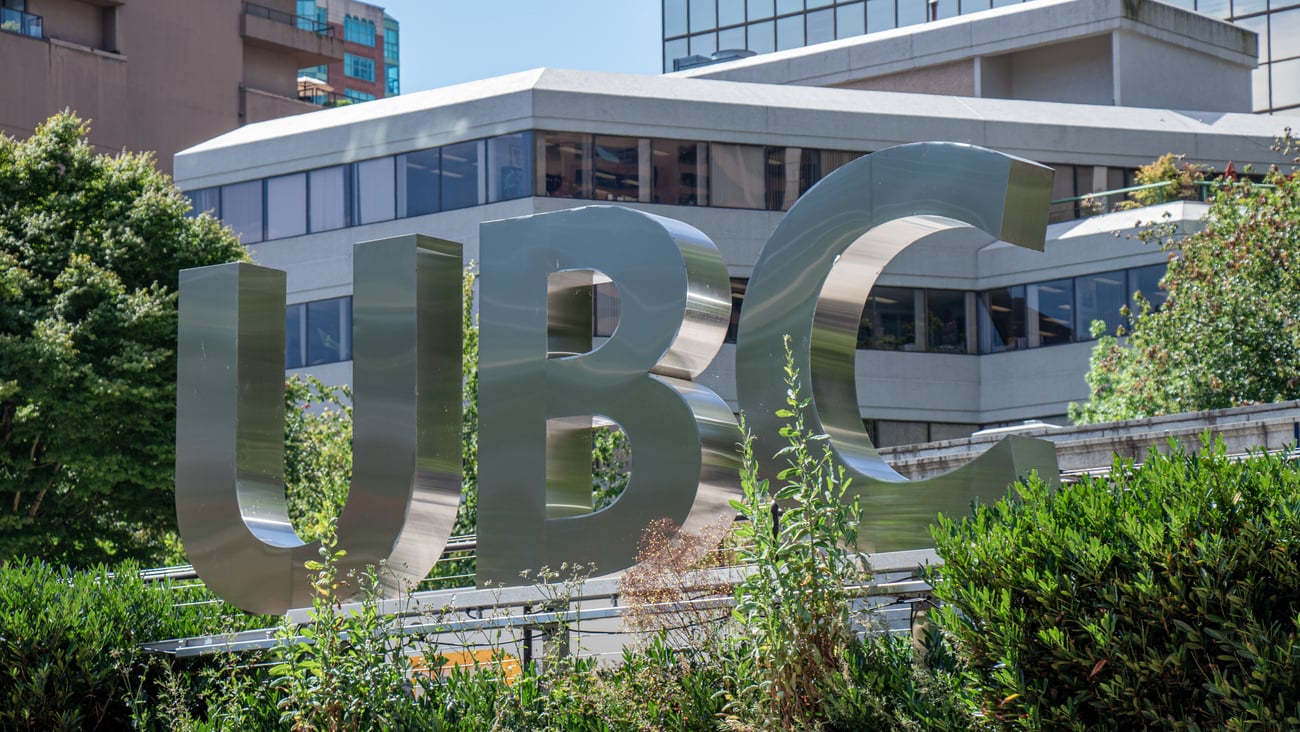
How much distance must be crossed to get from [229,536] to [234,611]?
1.29m

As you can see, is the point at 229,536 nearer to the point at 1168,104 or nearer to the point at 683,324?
the point at 683,324

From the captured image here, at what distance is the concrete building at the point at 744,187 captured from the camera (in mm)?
38875

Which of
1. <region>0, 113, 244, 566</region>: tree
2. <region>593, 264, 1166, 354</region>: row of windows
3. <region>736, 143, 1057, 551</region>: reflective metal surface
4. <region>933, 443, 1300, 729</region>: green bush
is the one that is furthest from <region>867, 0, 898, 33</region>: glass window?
<region>933, 443, 1300, 729</region>: green bush

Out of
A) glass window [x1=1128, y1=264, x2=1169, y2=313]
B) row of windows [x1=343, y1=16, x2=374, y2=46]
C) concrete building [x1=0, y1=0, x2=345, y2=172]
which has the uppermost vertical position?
row of windows [x1=343, y1=16, x2=374, y2=46]

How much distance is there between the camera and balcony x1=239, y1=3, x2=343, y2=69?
6775cm

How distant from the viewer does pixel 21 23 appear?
5731 centimetres

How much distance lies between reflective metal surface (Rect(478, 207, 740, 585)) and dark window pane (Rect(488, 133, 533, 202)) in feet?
89.1

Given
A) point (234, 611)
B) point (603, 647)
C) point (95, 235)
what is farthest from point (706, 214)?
point (234, 611)

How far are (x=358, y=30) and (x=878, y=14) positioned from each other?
239 ft

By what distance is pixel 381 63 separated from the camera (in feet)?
430

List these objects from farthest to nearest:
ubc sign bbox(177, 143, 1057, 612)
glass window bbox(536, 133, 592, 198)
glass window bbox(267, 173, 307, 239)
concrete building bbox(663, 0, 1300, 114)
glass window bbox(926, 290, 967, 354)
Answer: concrete building bbox(663, 0, 1300, 114)
glass window bbox(267, 173, 307, 239)
glass window bbox(926, 290, 967, 354)
glass window bbox(536, 133, 592, 198)
ubc sign bbox(177, 143, 1057, 612)

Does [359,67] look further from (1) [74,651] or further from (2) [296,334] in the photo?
(1) [74,651]

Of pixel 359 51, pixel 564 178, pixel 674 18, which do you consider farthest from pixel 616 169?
pixel 359 51

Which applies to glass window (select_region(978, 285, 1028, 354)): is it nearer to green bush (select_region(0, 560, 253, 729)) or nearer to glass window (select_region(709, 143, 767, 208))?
glass window (select_region(709, 143, 767, 208))
